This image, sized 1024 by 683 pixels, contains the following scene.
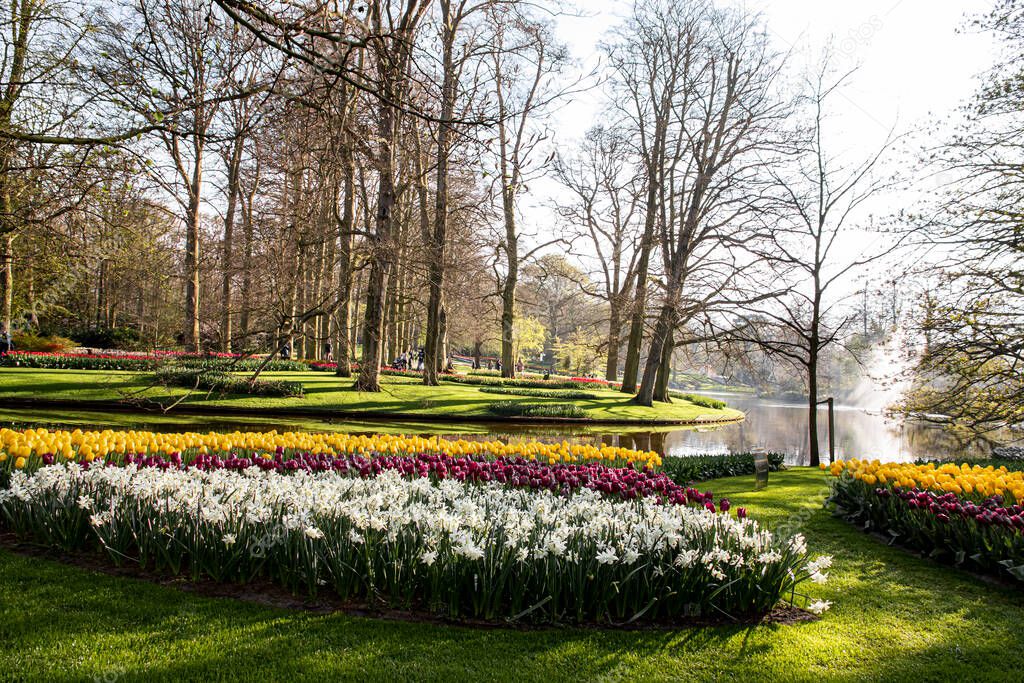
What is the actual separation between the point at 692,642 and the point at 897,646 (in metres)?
1.36

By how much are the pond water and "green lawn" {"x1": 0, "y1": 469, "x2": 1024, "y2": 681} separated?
817 cm

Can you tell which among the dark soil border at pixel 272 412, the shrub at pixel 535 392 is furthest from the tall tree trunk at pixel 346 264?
the shrub at pixel 535 392

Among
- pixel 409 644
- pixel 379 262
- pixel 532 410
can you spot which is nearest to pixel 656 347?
pixel 532 410

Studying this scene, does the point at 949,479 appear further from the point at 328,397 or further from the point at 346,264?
the point at 328,397

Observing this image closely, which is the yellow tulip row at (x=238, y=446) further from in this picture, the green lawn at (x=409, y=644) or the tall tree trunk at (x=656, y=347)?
the tall tree trunk at (x=656, y=347)

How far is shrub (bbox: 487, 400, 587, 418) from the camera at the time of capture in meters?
18.9

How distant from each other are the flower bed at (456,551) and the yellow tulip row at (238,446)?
178 centimetres

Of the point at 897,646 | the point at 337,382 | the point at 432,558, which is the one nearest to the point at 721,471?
the point at 897,646

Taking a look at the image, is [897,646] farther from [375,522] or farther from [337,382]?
[337,382]

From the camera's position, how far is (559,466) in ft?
24.8

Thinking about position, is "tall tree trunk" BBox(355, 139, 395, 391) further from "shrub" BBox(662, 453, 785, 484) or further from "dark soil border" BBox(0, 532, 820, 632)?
"shrub" BBox(662, 453, 785, 484)

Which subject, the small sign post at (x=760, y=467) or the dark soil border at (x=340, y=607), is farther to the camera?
the small sign post at (x=760, y=467)

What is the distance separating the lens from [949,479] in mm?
6945

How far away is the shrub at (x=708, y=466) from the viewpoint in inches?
379
